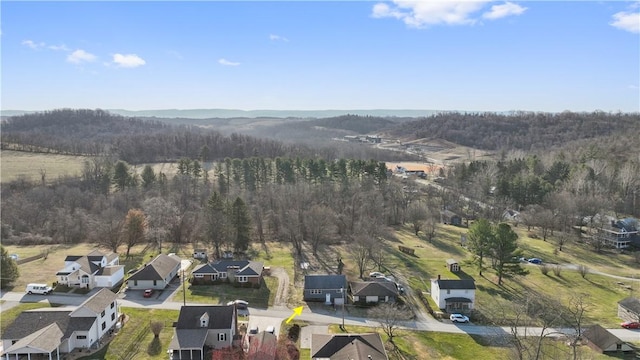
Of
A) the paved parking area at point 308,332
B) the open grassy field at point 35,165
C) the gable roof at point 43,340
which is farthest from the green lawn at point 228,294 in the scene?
the open grassy field at point 35,165

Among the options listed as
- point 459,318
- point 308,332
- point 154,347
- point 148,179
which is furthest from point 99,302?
point 148,179

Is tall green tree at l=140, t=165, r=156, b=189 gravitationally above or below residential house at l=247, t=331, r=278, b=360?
above

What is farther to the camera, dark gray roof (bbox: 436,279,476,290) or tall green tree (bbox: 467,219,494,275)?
tall green tree (bbox: 467,219,494,275)

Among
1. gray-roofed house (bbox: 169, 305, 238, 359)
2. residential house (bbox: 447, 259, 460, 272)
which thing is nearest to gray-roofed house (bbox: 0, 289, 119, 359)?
gray-roofed house (bbox: 169, 305, 238, 359)

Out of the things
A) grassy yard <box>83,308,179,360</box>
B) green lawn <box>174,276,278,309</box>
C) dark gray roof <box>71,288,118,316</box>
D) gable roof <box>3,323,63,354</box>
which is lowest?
green lawn <box>174,276,278,309</box>

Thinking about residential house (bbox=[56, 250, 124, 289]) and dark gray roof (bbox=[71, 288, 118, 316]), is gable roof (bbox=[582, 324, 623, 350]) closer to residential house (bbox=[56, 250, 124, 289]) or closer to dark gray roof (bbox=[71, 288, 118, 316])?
dark gray roof (bbox=[71, 288, 118, 316])

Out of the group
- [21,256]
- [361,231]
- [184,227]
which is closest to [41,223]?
[21,256]
